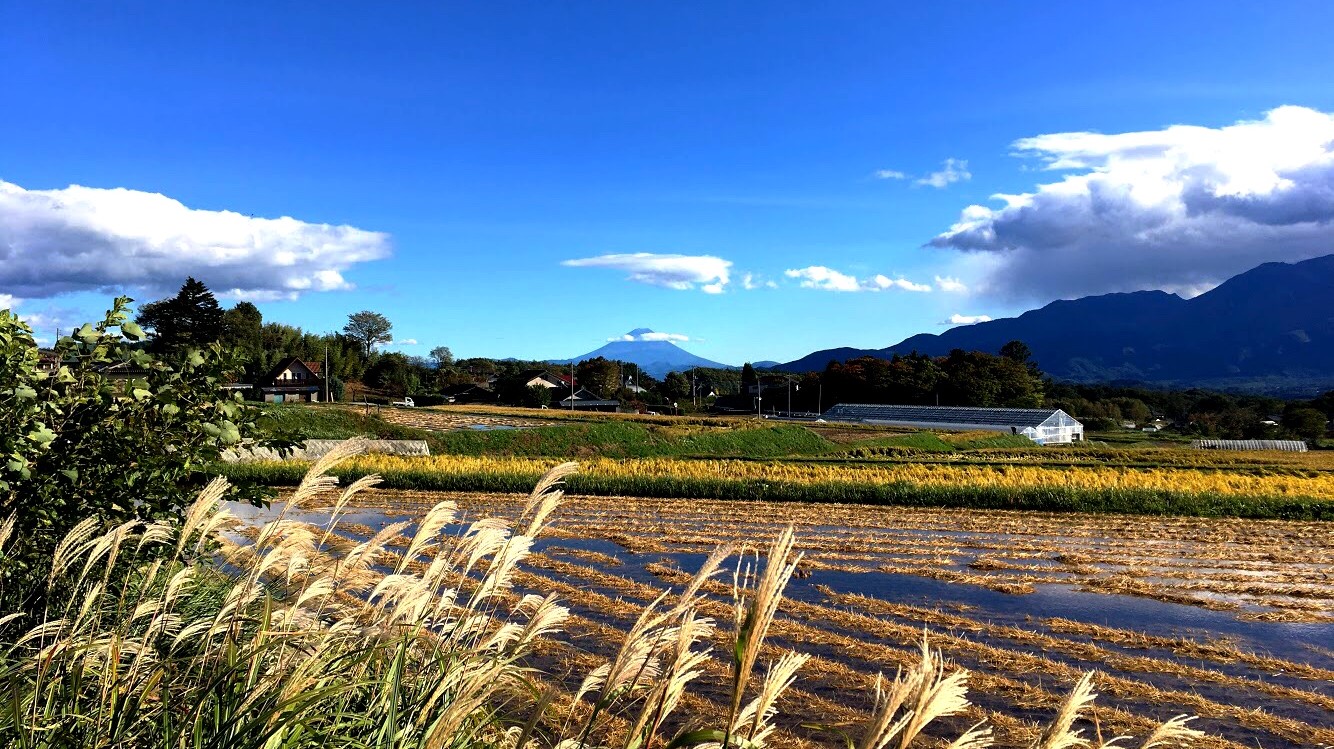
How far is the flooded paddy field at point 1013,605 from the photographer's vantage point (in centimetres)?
809

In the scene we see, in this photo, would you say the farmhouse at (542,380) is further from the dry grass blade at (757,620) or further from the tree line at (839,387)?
the dry grass blade at (757,620)

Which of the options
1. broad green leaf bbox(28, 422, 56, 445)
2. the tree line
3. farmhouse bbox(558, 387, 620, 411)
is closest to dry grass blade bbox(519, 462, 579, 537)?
broad green leaf bbox(28, 422, 56, 445)

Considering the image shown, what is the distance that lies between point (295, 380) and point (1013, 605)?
255 feet

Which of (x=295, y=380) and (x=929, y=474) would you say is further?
(x=295, y=380)

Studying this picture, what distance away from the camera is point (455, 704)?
8.38ft

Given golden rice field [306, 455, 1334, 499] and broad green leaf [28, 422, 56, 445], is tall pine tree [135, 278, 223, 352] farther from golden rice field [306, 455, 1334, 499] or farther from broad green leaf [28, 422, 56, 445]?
broad green leaf [28, 422, 56, 445]

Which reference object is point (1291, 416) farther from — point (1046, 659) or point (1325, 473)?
point (1046, 659)

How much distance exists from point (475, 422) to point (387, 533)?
51.4m

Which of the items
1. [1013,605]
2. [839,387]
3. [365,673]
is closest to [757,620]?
[365,673]

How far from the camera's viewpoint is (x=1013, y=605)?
492 inches

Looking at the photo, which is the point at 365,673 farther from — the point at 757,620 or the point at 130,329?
the point at 130,329

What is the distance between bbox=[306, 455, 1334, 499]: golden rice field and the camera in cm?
2719

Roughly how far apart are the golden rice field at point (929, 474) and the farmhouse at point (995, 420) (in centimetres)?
3514

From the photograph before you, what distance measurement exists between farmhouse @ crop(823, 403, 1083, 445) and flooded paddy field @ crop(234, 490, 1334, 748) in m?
50.9
